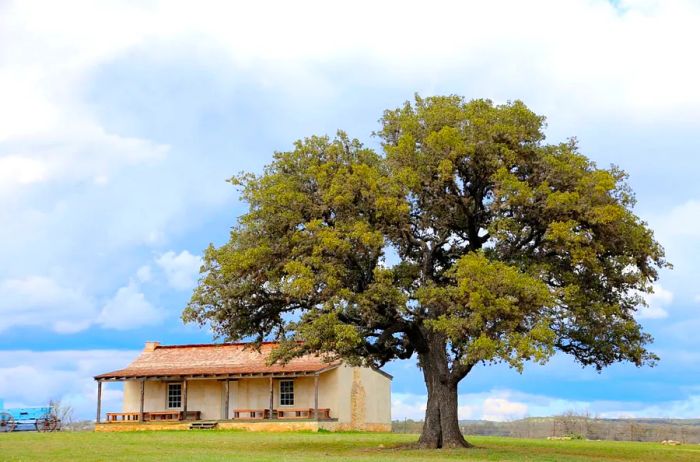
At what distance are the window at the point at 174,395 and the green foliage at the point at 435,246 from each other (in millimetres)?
22669

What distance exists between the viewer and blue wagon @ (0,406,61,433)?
49344mm

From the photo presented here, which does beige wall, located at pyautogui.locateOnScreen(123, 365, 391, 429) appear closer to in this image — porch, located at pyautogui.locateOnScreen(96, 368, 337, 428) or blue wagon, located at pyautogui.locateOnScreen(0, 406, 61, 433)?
porch, located at pyautogui.locateOnScreen(96, 368, 337, 428)

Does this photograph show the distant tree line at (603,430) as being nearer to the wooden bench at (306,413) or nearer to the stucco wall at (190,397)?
the wooden bench at (306,413)

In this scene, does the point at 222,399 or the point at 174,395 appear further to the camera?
the point at 174,395

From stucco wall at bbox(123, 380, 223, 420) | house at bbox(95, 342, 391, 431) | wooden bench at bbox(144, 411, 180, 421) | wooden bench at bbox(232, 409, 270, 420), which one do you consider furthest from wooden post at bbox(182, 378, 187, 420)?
wooden bench at bbox(232, 409, 270, 420)

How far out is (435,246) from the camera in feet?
98.7

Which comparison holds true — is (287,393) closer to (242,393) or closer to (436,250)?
(242,393)

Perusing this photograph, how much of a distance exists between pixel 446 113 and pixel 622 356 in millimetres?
11401

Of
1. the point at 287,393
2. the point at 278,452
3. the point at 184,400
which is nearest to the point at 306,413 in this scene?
the point at 287,393

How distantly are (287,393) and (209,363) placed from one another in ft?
18.4

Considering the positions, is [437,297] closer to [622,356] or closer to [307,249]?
[307,249]

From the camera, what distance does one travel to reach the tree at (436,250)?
2688cm

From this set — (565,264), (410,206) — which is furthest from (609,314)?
(410,206)

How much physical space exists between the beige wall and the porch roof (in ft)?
4.16
